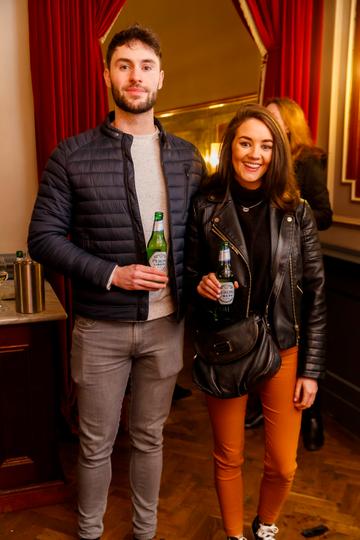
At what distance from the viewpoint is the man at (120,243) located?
179 cm

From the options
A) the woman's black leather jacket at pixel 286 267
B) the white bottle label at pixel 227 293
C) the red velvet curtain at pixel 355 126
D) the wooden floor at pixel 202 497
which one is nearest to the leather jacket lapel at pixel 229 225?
the woman's black leather jacket at pixel 286 267

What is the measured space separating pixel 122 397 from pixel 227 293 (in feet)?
1.88

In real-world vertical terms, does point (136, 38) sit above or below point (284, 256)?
above

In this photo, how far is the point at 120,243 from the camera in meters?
1.83

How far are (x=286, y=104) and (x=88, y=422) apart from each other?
5.87 ft

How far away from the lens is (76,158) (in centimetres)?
181

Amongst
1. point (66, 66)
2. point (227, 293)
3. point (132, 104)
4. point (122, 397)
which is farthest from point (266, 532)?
point (66, 66)

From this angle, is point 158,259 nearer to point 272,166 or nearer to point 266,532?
point 272,166

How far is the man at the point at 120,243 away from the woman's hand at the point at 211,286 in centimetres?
12

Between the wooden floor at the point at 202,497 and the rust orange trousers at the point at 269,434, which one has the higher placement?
the rust orange trousers at the point at 269,434

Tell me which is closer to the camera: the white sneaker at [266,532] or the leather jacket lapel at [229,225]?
the leather jacket lapel at [229,225]

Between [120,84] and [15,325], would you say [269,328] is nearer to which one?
[120,84]

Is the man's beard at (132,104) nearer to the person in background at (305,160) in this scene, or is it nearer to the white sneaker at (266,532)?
the person in background at (305,160)

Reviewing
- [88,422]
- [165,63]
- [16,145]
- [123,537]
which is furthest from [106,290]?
[165,63]
